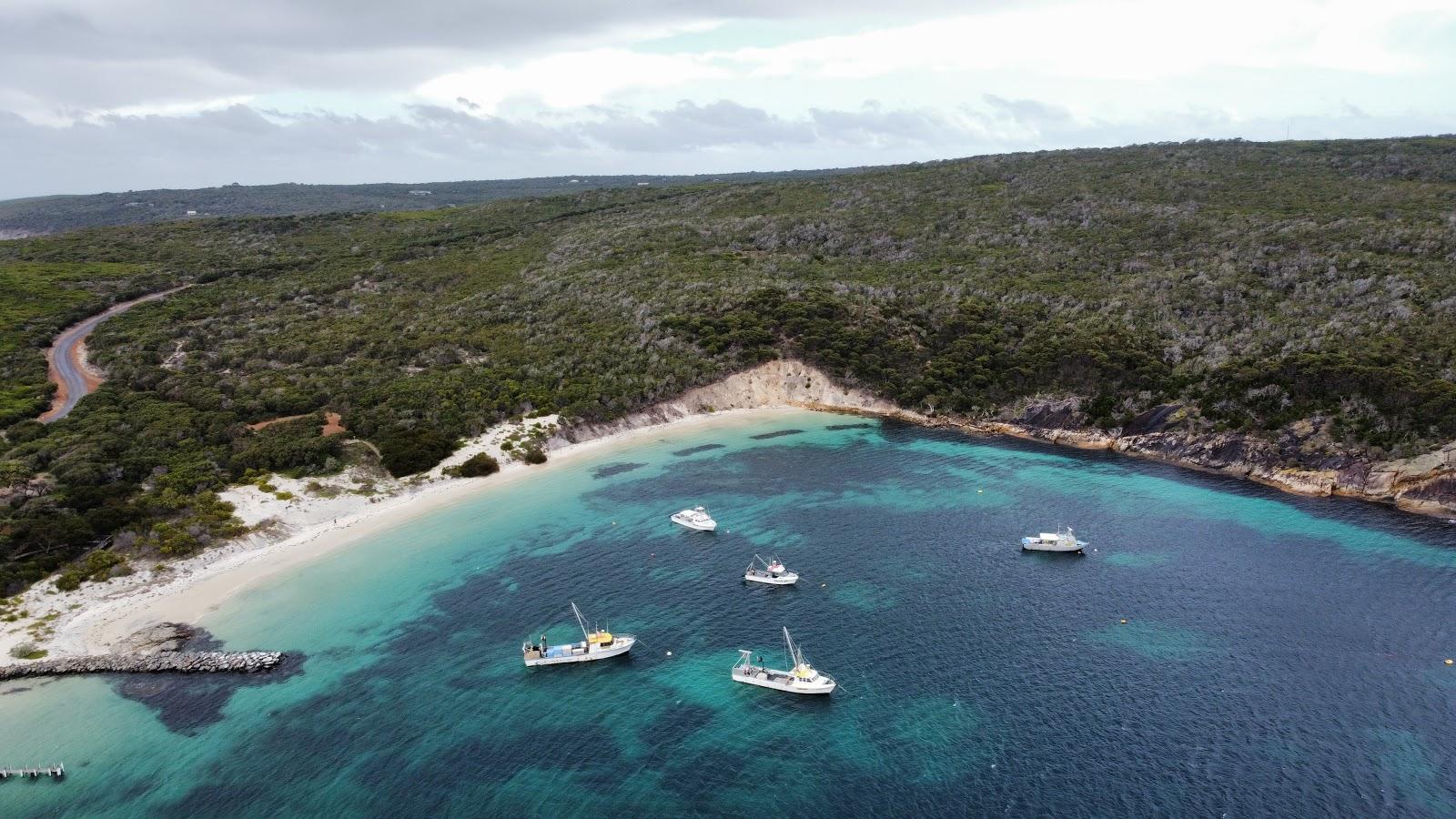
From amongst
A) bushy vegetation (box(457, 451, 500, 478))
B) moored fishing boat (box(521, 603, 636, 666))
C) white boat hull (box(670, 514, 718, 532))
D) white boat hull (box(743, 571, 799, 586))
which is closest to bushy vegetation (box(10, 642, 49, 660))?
moored fishing boat (box(521, 603, 636, 666))

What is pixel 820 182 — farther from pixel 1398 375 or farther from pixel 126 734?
pixel 126 734

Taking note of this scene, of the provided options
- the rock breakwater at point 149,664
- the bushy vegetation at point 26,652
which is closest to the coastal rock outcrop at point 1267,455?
the rock breakwater at point 149,664

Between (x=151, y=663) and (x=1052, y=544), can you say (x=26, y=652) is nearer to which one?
(x=151, y=663)

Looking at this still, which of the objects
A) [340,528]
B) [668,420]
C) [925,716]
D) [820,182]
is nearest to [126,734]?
[340,528]

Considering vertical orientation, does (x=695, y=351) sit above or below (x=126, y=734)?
above

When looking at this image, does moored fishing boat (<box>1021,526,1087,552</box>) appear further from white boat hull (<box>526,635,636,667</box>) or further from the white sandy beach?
the white sandy beach
